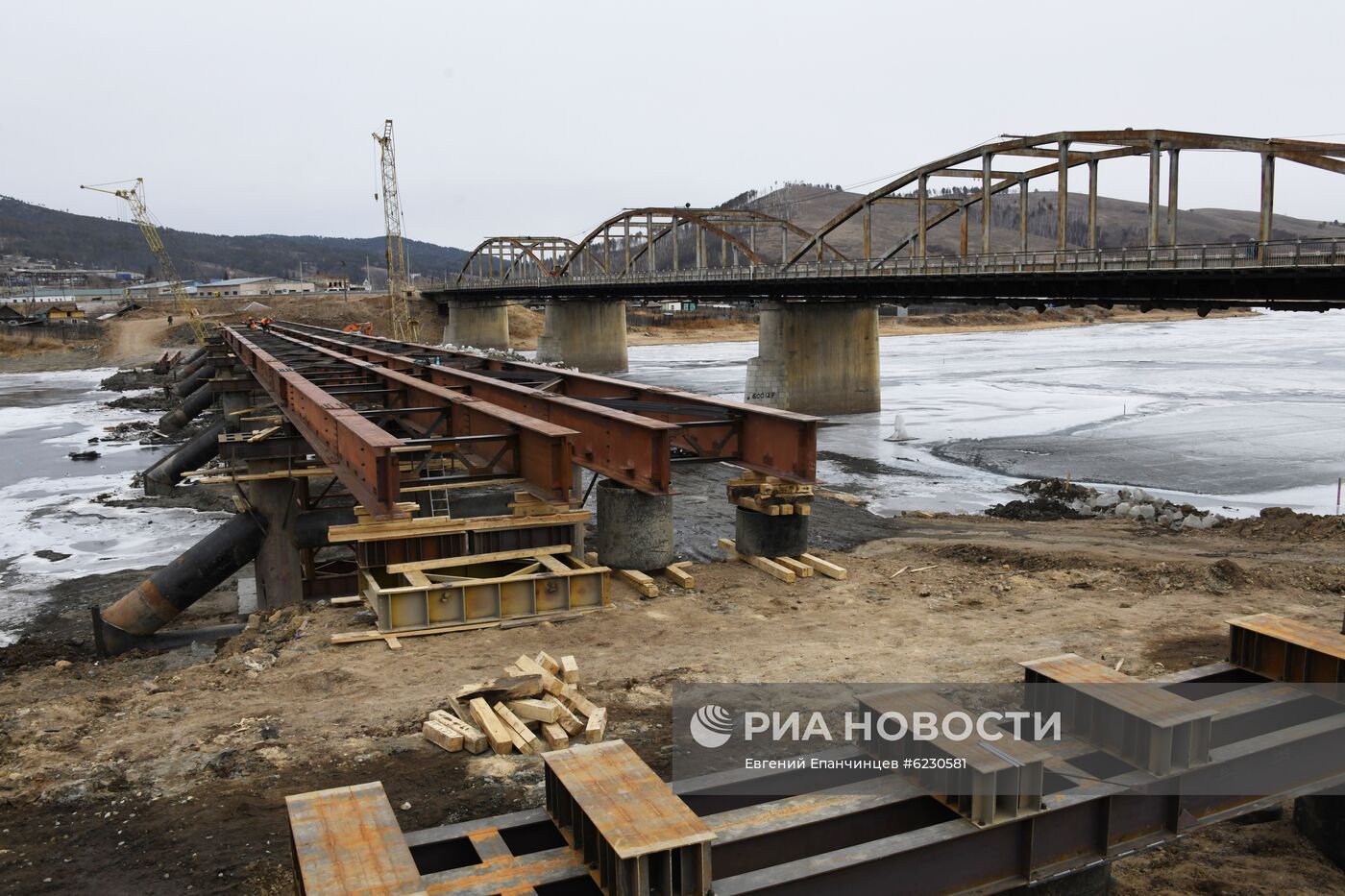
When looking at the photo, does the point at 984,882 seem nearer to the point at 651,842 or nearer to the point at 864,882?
the point at 864,882

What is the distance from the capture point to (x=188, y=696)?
8.40 metres

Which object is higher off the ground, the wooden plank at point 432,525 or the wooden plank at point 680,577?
the wooden plank at point 432,525

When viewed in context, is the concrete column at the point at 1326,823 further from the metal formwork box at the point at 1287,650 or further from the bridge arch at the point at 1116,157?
the bridge arch at the point at 1116,157

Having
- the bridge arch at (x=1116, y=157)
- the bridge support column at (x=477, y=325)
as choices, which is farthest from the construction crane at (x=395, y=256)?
the bridge arch at (x=1116, y=157)

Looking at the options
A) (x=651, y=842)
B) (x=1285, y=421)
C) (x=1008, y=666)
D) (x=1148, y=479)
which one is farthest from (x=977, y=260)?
(x=651, y=842)

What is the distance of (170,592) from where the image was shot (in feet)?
46.3

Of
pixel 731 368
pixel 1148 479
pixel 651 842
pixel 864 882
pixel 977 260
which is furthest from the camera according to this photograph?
pixel 731 368

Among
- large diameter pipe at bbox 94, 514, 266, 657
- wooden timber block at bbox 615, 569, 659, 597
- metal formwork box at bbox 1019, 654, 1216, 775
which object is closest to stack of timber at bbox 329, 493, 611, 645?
wooden timber block at bbox 615, 569, 659, 597

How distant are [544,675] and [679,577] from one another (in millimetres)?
3963

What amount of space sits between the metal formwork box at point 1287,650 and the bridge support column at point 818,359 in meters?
41.4

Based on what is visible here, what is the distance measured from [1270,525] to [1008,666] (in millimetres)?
11256

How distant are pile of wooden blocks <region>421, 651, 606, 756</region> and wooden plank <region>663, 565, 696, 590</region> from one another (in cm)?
341

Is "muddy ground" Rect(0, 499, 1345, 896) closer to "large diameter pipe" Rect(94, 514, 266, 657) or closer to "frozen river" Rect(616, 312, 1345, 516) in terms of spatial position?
"large diameter pipe" Rect(94, 514, 266, 657)

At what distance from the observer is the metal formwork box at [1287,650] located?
234 inches
